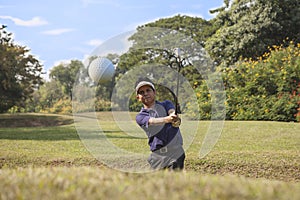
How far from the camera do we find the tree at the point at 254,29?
18.8 meters

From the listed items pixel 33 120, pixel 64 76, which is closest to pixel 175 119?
pixel 33 120

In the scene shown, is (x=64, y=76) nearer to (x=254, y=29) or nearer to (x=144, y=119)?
(x=254, y=29)

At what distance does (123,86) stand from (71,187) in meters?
3.88

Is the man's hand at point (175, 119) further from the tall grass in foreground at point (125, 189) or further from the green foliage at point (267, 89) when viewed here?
the green foliage at point (267, 89)

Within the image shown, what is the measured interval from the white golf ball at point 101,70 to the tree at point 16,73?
14.4m

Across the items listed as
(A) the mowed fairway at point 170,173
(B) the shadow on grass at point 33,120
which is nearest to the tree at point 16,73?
(B) the shadow on grass at point 33,120

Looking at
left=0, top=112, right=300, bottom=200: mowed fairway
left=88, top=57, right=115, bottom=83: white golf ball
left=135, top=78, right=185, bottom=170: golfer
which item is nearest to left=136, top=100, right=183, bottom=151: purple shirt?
left=135, top=78, right=185, bottom=170: golfer

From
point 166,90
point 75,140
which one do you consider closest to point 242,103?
point 75,140

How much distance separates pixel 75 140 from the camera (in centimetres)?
1098

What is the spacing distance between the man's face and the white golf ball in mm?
1675

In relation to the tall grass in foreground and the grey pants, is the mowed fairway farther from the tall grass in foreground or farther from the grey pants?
the grey pants

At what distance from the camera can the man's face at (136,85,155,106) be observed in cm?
425

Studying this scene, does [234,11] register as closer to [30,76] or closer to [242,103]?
[242,103]

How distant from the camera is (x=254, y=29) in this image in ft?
61.6
